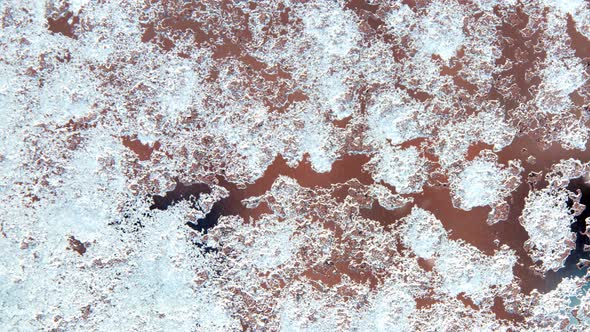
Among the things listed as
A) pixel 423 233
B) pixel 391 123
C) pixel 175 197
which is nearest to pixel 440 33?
pixel 391 123

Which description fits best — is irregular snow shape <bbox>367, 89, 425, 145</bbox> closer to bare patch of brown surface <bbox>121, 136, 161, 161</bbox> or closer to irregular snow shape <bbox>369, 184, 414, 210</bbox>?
irregular snow shape <bbox>369, 184, 414, 210</bbox>

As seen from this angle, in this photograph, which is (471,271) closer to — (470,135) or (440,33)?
(470,135)

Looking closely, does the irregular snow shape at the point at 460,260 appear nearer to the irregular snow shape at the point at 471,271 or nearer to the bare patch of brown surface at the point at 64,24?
the irregular snow shape at the point at 471,271

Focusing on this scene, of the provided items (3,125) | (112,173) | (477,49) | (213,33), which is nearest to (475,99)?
(477,49)

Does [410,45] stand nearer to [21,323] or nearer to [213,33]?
[213,33]

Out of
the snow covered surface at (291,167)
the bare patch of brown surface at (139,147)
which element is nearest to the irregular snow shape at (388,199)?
the snow covered surface at (291,167)

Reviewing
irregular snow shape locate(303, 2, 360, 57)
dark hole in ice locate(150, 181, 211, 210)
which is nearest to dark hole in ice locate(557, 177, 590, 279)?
irregular snow shape locate(303, 2, 360, 57)
